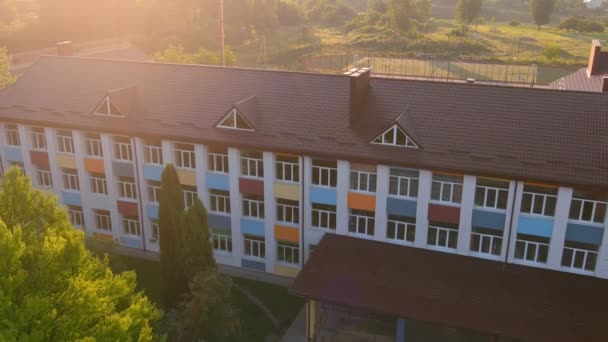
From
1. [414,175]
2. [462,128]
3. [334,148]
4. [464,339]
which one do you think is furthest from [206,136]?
[464,339]

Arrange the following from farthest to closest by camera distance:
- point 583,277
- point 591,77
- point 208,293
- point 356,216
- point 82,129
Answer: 1. point 591,77
2. point 82,129
3. point 356,216
4. point 583,277
5. point 208,293

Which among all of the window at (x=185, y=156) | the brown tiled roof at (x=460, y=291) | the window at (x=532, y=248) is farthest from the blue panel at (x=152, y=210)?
the window at (x=532, y=248)

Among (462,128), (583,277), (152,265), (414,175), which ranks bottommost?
(152,265)

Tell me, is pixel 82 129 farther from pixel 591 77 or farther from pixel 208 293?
pixel 591 77

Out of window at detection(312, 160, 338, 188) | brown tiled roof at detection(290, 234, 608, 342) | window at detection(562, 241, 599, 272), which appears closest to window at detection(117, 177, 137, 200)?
window at detection(312, 160, 338, 188)

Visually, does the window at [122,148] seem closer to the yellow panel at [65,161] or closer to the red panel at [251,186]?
the yellow panel at [65,161]

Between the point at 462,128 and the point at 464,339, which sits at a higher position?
the point at 462,128

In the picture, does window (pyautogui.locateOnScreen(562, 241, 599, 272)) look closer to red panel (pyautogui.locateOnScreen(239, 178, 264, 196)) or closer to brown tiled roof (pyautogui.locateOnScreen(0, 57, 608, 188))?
brown tiled roof (pyautogui.locateOnScreen(0, 57, 608, 188))

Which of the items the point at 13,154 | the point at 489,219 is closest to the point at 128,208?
the point at 13,154
